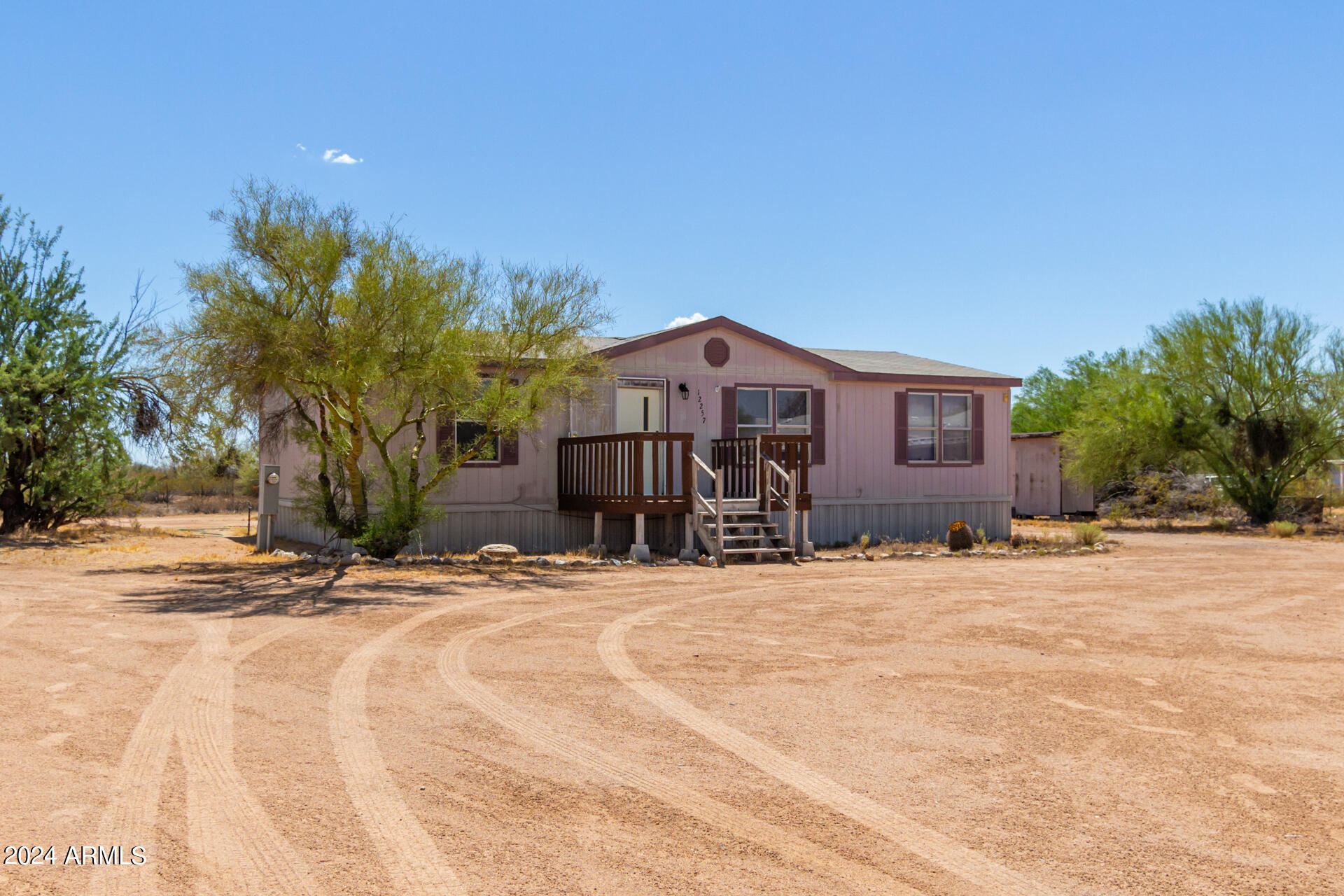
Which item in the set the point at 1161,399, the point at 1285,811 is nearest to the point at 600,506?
the point at 1285,811

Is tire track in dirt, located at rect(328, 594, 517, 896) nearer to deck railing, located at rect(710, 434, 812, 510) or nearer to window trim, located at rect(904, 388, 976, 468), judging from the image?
deck railing, located at rect(710, 434, 812, 510)

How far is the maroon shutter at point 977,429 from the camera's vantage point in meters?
19.4

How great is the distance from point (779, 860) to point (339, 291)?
1070 centimetres

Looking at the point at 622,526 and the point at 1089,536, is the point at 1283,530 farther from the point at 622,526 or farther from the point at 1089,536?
the point at 622,526

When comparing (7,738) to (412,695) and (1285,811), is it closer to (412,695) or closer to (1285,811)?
(412,695)

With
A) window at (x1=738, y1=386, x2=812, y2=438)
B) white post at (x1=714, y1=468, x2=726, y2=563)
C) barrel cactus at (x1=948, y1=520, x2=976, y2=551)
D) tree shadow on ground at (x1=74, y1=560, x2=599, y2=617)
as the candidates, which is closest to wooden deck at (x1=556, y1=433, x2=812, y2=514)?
white post at (x1=714, y1=468, x2=726, y2=563)

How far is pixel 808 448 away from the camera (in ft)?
54.4

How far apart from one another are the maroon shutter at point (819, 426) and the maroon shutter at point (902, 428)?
1.54 m

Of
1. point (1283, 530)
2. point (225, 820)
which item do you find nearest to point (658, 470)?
point (225, 820)

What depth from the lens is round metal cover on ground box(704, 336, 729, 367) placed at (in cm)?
1727

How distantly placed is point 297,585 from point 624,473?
5.03 metres

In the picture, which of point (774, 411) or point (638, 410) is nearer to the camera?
point (638, 410)

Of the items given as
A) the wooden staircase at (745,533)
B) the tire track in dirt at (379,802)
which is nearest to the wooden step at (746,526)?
the wooden staircase at (745,533)

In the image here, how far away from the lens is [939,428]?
63.2 feet
